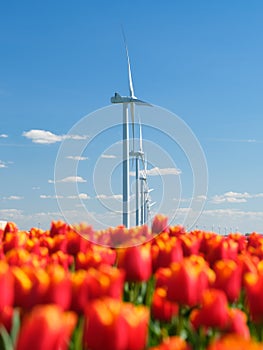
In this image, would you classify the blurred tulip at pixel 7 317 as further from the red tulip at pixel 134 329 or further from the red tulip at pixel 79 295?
the red tulip at pixel 134 329

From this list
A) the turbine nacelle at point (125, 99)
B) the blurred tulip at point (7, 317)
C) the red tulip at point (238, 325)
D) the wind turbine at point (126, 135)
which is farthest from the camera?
the turbine nacelle at point (125, 99)

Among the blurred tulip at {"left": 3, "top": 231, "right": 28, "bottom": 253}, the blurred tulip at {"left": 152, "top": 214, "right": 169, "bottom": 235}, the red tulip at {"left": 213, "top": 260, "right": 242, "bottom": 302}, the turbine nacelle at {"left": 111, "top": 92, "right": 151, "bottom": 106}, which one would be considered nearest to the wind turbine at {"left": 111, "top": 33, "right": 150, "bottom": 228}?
the turbine nacelle at {"left": 111, "top": 92, "right": 151, "bottom": 106}

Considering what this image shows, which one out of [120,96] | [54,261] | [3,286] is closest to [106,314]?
[3,286]

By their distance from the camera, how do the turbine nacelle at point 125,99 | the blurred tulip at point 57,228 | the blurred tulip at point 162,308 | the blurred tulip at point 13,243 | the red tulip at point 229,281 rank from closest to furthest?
the blurred tulip at point 162,308 → the red tulip at point 229,281 → the blurred tulip at point 13,243 → the blurred tulip at point 57,228 → the turbine nacelle at point 125,99

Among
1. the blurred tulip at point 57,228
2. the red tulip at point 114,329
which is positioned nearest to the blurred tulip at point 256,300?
the red tulip at point 114,329

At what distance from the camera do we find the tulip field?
236 cm

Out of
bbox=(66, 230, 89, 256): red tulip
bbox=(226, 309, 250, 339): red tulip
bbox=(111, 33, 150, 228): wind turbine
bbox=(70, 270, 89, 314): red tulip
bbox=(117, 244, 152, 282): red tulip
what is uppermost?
bbox=(111, 33, 150, 228): wind turbine

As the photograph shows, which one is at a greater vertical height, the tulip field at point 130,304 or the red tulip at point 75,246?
the red tulip at point 75,246

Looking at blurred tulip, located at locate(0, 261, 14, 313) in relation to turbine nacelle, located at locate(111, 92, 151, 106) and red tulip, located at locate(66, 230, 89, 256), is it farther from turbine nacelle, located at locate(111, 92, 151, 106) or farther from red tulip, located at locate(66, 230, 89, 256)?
turbine nacelle, located at locate(111, 92, 151, 106)

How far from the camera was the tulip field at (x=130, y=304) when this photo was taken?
236 centimetres

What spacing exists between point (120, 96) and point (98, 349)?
38638mm

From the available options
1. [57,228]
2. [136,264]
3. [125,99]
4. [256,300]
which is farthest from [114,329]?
[125,99]

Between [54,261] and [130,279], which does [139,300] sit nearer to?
[130,279]

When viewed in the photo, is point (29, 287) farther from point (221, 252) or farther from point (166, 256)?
point (221, 252)
